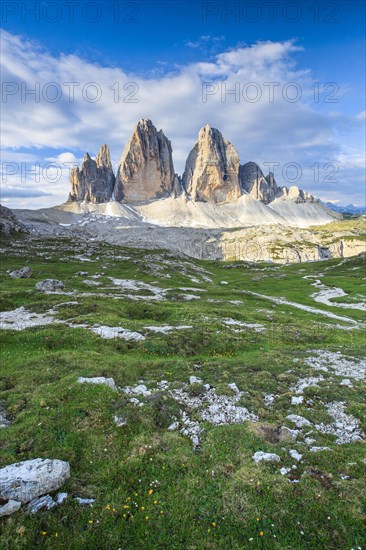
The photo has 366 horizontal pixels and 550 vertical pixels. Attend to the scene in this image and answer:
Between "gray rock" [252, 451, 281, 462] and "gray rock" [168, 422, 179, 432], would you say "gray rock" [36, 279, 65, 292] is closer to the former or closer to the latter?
"gray rock" [168, 422, 179, 432]

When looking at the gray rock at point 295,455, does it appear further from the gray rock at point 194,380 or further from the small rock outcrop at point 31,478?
the small rock outcrop at point 31,478

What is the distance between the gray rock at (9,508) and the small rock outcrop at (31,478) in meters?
0.18

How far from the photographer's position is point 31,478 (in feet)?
34.4

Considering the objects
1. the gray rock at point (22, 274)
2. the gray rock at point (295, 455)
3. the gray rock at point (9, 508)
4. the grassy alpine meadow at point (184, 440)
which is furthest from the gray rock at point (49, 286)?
the gray rock at point (295, 455)

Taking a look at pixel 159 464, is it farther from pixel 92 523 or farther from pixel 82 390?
pixel 82 390

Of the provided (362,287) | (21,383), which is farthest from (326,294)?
(21,383)

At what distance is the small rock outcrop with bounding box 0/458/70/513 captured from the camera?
33.0 ft

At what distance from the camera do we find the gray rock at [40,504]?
9922mm

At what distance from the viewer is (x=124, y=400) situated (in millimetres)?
16625

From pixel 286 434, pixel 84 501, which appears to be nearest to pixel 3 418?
pixel 84 501

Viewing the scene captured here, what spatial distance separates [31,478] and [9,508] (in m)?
0.97

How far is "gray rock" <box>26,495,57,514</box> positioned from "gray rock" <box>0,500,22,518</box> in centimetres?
36

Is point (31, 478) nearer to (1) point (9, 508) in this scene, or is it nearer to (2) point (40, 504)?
(2) point (40, 504)

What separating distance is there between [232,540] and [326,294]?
95.4 m
